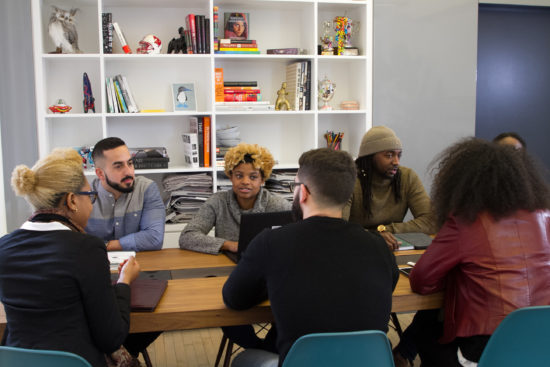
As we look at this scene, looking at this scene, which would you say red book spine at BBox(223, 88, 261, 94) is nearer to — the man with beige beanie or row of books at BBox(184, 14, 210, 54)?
row of books at BBox(184, 14, 210, 54)

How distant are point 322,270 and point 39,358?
0.75 metres

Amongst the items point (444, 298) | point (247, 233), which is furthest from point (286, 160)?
point (444, 298)

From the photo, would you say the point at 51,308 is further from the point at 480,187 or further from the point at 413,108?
the point at 413,108

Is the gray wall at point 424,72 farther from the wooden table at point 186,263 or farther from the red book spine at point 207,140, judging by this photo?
the wooden table at point 186,263

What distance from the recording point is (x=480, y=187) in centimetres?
182

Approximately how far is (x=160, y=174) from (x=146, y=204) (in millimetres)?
1324

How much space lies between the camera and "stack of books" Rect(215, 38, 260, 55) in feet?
12.7

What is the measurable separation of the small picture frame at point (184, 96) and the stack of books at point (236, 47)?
0.35 m

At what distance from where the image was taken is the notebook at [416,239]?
256cm

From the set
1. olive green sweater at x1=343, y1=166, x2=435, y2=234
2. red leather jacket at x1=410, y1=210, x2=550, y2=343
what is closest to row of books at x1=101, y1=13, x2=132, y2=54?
olive green sweater at x1=343, y1=166, x2=435, y2=234

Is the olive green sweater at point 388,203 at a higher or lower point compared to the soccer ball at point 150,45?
lower

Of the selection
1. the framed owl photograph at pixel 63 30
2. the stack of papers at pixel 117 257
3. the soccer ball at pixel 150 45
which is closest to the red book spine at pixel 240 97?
the soccer ball at pixel 150 45

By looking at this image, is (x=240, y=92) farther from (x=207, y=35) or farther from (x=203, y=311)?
(x=203, y=311)

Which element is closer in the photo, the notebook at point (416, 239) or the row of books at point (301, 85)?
the notebook at point (416, 239)
